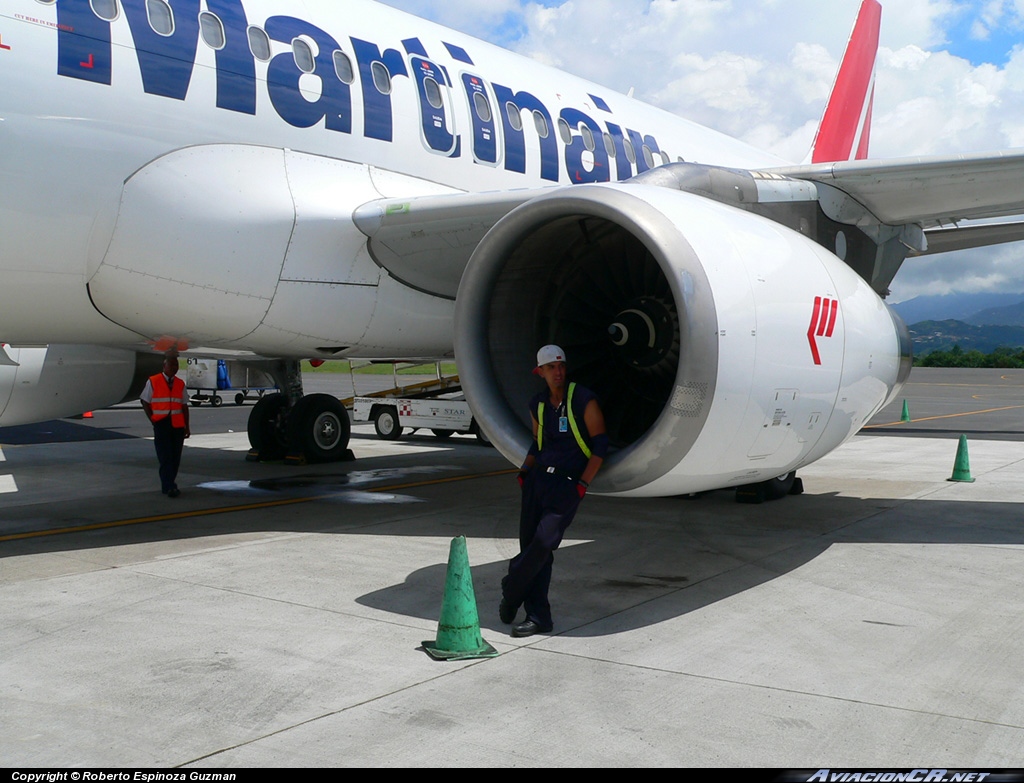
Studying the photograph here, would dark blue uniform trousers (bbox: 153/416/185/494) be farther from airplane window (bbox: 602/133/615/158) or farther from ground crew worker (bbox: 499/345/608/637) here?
ground crew worker (bbox: 499/345/608/637)

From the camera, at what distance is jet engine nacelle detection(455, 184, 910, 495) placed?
507cm

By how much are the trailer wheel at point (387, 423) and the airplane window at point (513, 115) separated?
321 inches

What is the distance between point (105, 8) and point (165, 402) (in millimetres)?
4172

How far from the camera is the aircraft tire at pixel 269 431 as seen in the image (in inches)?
476

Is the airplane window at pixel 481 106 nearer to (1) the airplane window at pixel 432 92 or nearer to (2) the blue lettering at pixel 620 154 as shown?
(1) the airplane window at pixel 432 92

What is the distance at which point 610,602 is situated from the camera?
5301mm

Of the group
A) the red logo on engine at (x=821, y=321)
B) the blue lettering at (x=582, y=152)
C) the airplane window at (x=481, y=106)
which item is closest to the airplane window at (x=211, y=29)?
the airplane window at (x=481, y=106)

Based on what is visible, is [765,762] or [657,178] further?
[657,178]

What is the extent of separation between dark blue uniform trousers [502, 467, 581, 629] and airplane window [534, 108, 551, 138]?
5.10 m

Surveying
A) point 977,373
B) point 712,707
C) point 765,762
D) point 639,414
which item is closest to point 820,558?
point 639,414

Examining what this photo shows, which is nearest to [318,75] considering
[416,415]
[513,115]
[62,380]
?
[513,115]

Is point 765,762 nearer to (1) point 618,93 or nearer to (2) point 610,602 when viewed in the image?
(2) point 610,602

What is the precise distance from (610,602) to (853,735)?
2.02m

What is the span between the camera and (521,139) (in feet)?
29.4
